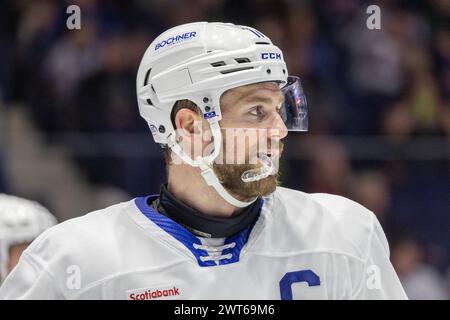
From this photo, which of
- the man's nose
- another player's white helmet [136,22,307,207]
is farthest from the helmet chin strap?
the man's nose

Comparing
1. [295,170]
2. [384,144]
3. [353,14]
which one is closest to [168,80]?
[295,170]

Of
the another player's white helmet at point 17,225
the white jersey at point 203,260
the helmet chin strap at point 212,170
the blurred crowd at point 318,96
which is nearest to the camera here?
the white jersey at point 203,260

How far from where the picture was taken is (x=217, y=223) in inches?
86.8

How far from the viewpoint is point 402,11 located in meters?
4.42

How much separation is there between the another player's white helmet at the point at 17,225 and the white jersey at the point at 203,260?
0.61m

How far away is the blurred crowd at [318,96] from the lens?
3965mm

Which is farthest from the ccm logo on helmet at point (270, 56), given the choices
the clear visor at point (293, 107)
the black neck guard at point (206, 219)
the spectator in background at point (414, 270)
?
the spectator in background at point (414, 270)

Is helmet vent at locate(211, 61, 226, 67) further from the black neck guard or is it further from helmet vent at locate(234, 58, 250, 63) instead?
the black neck guard

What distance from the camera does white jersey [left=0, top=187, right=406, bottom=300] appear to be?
2113 mm

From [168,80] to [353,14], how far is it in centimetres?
242

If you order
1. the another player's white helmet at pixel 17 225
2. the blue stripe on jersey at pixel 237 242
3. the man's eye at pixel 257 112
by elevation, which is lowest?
the another player's white helmet at pixel 17 225

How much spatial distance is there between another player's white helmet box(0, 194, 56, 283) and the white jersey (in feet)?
2.01

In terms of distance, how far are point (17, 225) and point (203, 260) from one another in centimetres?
85

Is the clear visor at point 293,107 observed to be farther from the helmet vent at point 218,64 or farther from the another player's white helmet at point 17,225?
the another player's white helmet at point 17,225
